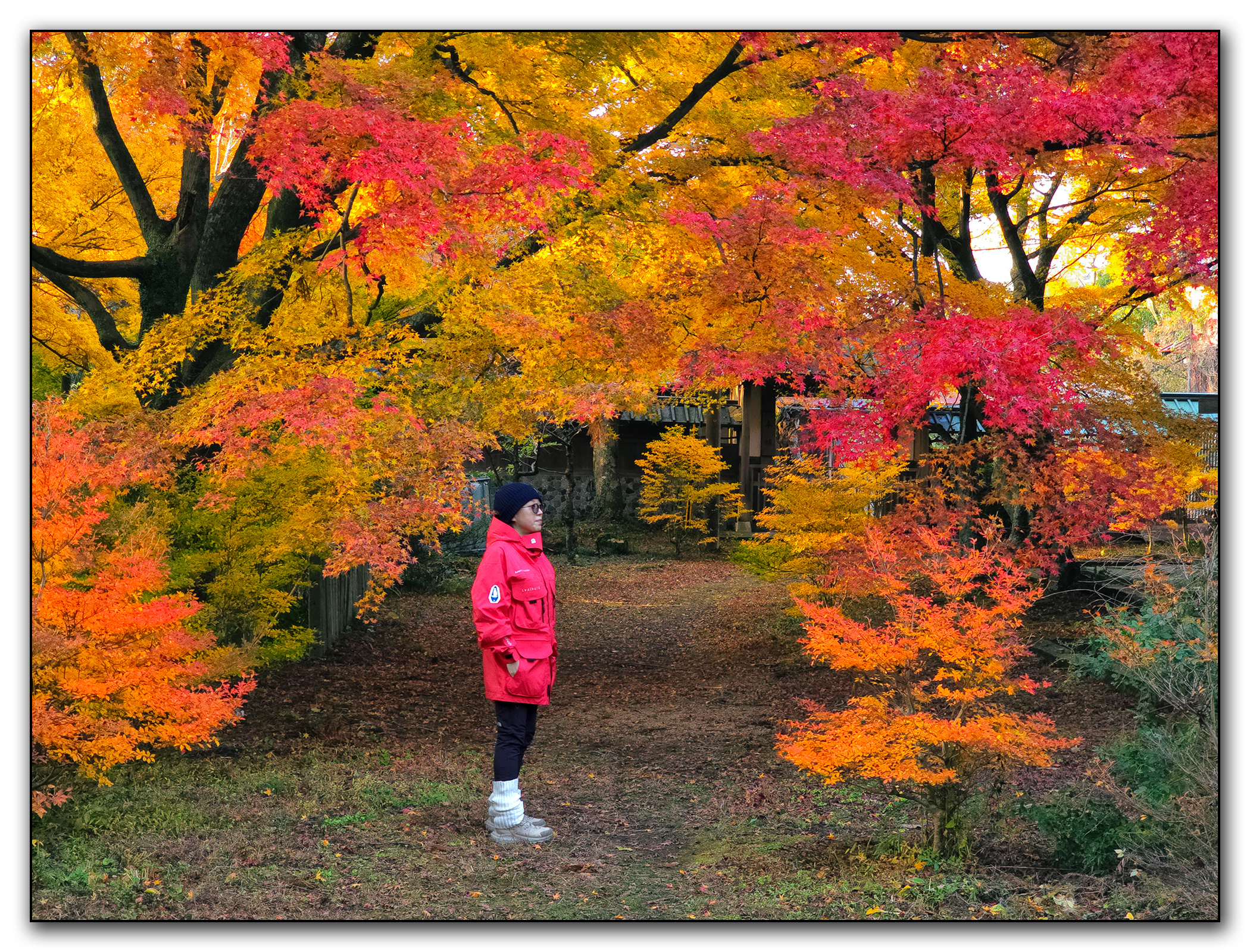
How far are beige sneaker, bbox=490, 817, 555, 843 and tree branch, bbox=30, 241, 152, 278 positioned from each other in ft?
17.2

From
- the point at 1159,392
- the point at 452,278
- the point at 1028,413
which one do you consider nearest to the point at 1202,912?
the point at 1028,413

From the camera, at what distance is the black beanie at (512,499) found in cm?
510

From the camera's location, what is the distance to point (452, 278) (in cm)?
829

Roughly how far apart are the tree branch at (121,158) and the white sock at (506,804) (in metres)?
5.34

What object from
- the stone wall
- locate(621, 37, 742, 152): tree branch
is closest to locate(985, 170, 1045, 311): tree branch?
locate(621, 37, 742, 152): tree branch

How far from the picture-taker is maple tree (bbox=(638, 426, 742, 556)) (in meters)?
20.7

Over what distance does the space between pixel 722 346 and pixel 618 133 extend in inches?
97.7

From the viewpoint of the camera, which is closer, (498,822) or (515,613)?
(515,613)

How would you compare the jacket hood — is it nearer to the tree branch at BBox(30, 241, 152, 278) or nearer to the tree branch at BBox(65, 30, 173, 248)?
the tree branch at BBox(30, 241, 152, 278)

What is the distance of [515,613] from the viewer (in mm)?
5090

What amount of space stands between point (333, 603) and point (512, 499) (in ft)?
24.8

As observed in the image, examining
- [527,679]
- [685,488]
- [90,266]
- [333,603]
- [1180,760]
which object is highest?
[90,266]

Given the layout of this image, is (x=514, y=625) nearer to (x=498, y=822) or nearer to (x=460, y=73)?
(x=498, y=822)

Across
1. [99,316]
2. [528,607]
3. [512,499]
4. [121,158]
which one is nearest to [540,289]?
[121,158]
